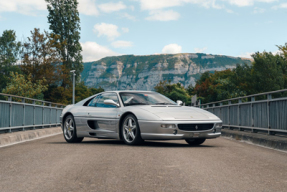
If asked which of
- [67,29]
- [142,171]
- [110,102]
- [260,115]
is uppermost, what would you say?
[67,29]

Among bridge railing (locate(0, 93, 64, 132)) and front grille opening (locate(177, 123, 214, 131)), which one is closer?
front grille opening (locate(177, 123, 214, 131))

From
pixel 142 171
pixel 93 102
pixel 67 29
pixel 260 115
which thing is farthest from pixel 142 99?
pixel 67 29

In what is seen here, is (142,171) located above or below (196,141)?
below

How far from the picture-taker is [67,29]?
6025 cm

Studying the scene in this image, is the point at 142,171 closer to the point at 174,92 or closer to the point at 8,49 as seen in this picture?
the point at 8,49

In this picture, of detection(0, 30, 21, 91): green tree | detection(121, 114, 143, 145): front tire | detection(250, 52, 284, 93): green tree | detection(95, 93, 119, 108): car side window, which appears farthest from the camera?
detection(0, 30, 21, 91): green tree

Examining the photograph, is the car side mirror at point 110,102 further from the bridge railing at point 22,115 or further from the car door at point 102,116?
the bridge railing at point 22,115

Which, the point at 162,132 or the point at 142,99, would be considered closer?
the point at 162,132

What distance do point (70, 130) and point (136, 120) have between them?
2.51 metres

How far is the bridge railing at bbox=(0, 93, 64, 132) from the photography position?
39.8 feet

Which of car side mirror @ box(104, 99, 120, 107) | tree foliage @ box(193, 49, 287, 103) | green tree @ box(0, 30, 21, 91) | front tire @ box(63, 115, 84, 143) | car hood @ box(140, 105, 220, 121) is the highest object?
green tree @ box(0, 30, 21, 91)

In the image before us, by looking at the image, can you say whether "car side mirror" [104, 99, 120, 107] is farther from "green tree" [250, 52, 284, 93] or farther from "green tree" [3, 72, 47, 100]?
"green tree" [250, 52, 284, 93]

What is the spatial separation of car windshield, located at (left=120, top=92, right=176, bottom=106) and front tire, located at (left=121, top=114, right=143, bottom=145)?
58 centimetres

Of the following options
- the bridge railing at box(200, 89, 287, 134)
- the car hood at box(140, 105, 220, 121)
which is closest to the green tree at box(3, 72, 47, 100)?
the bridge railing at box(200, 89, 287, 134)
